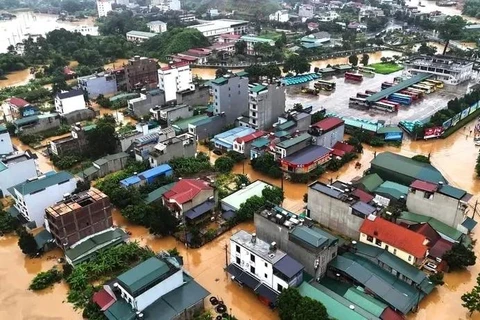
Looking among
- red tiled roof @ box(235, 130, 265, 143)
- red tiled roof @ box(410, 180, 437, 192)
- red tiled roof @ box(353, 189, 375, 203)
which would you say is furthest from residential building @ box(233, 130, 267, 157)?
red tiled roof @ box(410, 180, 437, 192)

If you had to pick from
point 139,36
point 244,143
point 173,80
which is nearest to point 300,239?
point 244,143

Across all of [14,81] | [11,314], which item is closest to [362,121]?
[11,314]

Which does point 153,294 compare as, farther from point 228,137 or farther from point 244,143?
point 228,137

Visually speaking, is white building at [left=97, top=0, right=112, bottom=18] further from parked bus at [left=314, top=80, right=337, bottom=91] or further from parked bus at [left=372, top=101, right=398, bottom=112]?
parked bus at [left=372, top=101, right=398, bottom=112]

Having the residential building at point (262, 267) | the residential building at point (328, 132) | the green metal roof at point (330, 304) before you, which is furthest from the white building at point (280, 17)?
the green metal roof at point (330, 304)

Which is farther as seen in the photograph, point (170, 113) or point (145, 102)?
point (145, 102)

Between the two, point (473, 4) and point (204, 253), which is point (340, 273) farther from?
point (473, 4)
